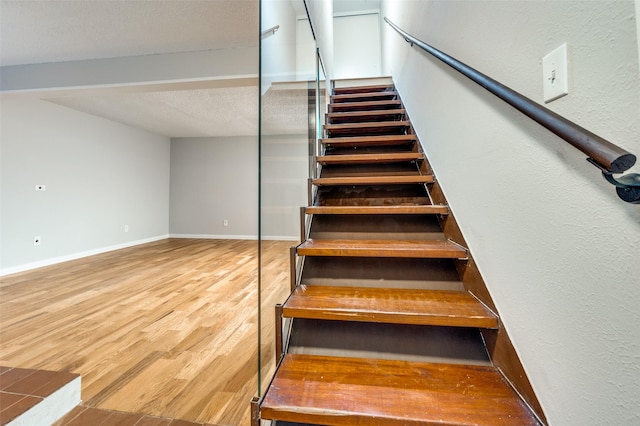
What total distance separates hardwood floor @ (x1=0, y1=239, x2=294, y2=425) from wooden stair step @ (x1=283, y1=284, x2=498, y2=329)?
0.14 meters

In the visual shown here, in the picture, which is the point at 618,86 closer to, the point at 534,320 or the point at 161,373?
the point at 534,320

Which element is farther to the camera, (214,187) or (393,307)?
(214,187)

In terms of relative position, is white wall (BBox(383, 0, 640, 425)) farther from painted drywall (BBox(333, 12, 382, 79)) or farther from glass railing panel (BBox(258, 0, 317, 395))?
painted drywall (BBox(333, 12, 382, 79))

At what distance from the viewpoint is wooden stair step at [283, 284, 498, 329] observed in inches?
36.1

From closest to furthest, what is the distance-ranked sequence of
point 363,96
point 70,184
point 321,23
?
point 321,23 → point 363,96 → point 70,184

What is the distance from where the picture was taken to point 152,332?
194 cm

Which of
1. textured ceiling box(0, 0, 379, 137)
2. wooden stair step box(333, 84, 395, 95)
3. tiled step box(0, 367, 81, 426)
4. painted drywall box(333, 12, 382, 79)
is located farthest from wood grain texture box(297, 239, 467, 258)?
painted drywall box(333, 12, 382, 79)

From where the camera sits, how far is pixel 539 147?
2.32 feet

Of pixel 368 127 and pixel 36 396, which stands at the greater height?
pixel 368 127

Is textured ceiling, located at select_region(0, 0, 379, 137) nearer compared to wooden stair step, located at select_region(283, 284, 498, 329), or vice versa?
wooden stair step, located at select_region(283, 284, 498, 329)

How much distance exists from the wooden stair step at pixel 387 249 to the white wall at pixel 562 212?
0.10 m

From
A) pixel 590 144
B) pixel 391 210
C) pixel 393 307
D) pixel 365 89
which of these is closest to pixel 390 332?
pixel 393 307

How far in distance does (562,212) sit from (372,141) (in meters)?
1.65

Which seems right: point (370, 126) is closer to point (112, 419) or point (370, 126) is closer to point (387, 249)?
point (387, 249)
